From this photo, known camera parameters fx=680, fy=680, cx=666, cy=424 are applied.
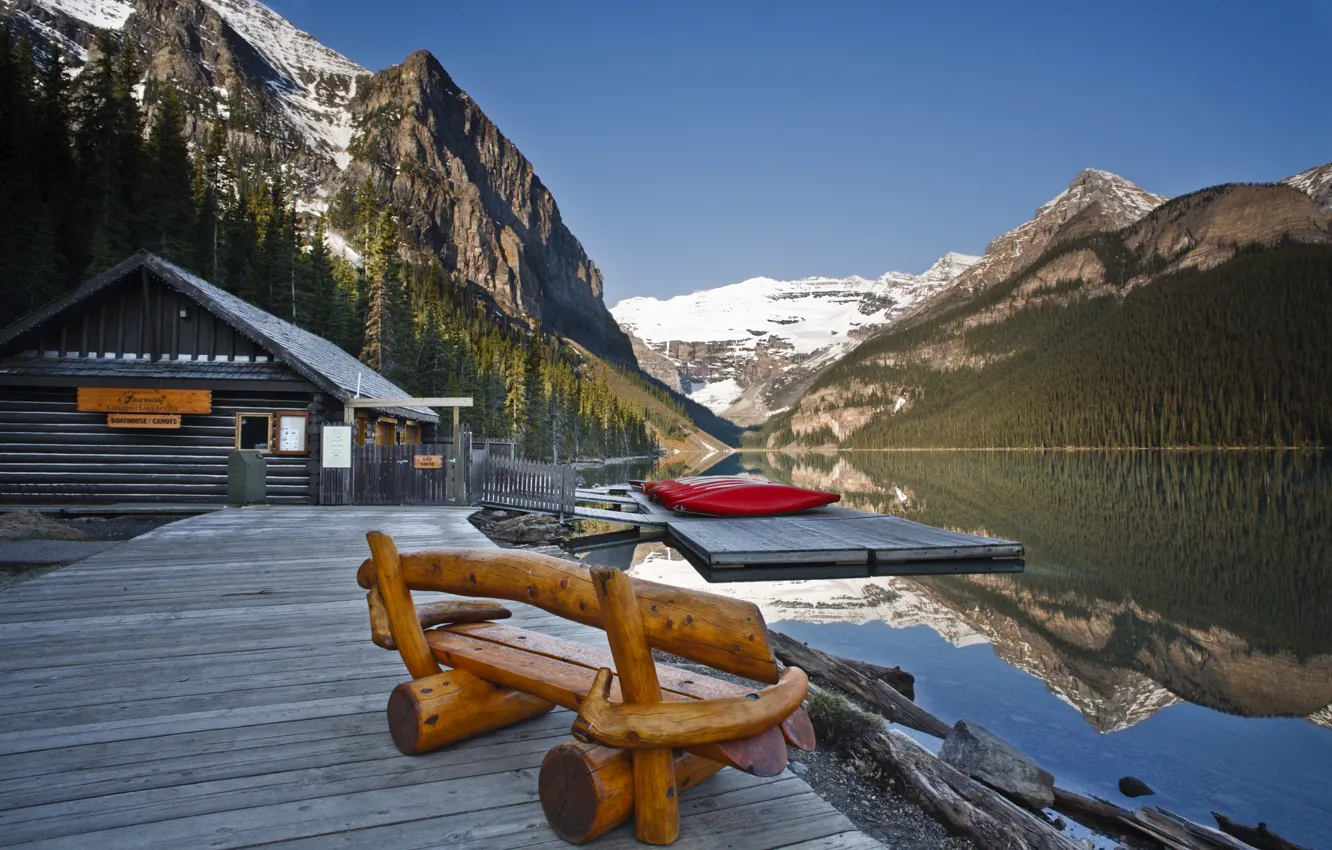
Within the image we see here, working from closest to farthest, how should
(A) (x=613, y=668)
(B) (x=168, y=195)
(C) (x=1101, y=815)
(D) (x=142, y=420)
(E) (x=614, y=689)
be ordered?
(E) (x=614, y=689), (A) (x=613, y=668), (C) (x=1101, y=815), (D) (x=142, y=420), (B) (x=168, y=195)

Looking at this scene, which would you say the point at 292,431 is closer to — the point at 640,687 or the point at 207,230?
the point at 640,687

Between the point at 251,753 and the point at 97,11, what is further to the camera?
the point at 97,11

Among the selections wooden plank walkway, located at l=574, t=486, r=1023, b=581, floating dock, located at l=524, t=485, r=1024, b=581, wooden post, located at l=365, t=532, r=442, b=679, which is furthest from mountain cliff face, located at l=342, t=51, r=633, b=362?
wooden post, located at l=365, t=532, r=442, b=679

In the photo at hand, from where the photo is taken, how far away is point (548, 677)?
10.1 ft

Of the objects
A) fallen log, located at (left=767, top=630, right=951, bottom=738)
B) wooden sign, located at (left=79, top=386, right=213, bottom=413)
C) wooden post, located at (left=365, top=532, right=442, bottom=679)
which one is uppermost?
wooden sign, located at (left=79, top=386, right=213, bottom=413)

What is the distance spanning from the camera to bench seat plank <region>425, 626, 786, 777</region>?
2.41m

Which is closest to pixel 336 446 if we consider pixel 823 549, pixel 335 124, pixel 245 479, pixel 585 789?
pixel 245 479

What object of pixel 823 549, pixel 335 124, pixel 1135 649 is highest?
pixel 335 124

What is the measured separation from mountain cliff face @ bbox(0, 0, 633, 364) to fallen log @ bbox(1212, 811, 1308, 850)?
126779mm

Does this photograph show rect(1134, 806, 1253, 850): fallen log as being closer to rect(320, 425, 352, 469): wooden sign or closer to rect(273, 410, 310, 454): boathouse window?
rect(320, 425, 352, 469): wooden sign

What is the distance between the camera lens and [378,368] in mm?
46344

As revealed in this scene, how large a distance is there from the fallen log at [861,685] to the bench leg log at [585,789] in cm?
399

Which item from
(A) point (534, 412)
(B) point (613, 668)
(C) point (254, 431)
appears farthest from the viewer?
(A) point (534, 412)

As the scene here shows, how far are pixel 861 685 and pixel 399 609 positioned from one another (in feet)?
17.0
